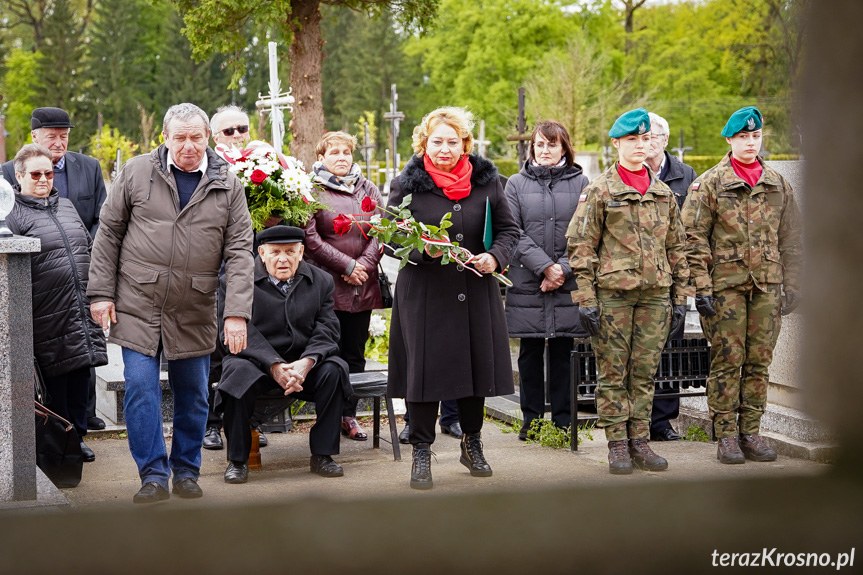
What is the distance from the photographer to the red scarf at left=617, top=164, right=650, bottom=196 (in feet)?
18.2

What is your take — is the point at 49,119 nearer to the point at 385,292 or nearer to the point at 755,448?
the point at 385,292

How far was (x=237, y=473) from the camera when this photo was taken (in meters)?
5.50

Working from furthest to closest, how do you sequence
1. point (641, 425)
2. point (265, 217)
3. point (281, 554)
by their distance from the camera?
point (265, 217), point (641, 425), point (281, 554)

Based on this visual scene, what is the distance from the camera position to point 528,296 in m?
6.53

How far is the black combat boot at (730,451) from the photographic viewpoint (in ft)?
19.1

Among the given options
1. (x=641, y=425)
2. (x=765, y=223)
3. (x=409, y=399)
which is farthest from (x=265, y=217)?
(x=765, y=223)

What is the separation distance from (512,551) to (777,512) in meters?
0.18

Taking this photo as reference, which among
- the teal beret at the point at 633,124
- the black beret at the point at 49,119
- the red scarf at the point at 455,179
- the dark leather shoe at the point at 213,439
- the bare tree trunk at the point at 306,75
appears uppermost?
the bare tree trunk at the point at 306,75

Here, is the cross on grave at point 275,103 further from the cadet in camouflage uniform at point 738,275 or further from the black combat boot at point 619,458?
the black combat boot at point 619,458

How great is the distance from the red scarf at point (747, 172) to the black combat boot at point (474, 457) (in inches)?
85.2

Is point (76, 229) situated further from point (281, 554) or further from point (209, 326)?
point (281, 554)

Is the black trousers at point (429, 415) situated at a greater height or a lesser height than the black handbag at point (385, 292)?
lesser

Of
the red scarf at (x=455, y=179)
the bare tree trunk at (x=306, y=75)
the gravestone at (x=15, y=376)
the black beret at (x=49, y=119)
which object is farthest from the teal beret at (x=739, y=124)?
the bare tree trunk at (x=306, y=75)

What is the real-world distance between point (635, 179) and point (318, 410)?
87.8 inches
